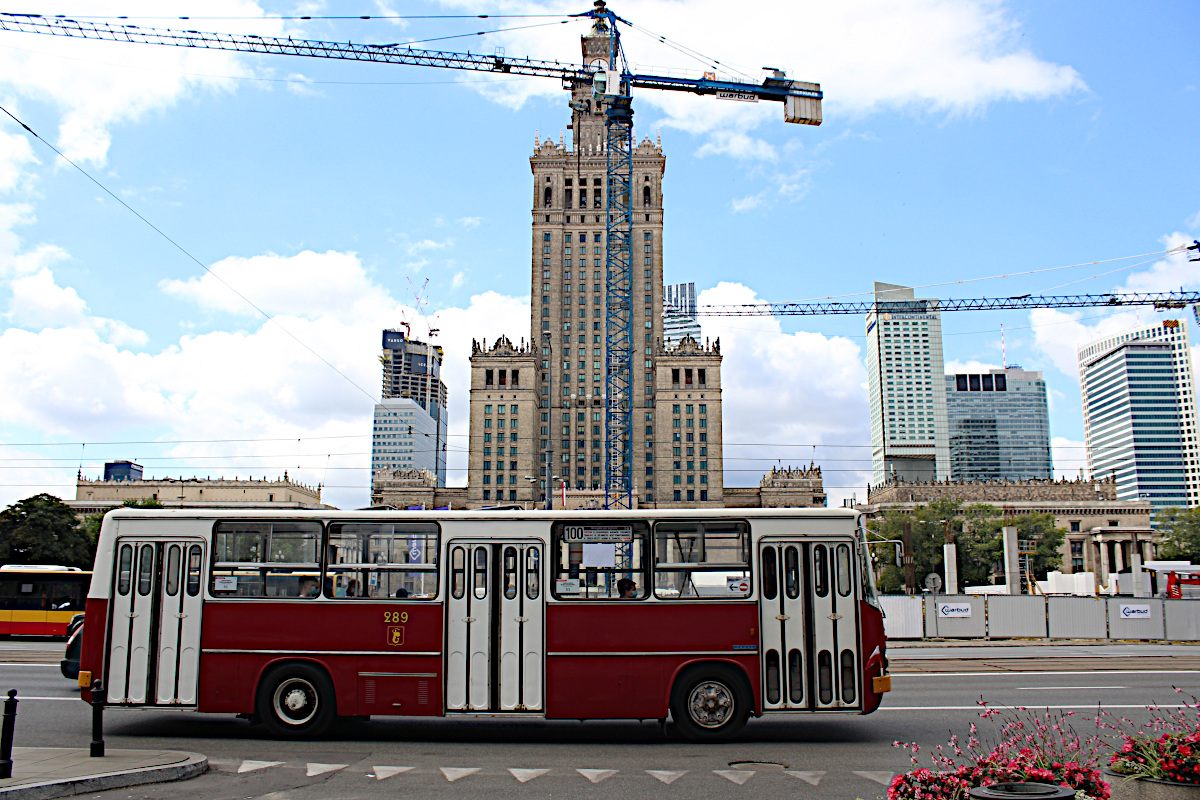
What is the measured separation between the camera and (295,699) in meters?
13.1

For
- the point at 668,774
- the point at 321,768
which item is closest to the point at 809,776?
the point at 668,774

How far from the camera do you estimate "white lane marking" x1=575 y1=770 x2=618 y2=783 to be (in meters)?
10.5

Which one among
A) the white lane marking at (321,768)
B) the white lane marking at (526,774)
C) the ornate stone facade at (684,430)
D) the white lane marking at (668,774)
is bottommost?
the white lane marking at (321,768)

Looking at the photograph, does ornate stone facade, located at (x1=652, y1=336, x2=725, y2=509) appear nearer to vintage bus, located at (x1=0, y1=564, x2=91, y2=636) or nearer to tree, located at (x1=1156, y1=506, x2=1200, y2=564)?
tree, located at (x1=1156, y1=506, x2=1200, y2=564)

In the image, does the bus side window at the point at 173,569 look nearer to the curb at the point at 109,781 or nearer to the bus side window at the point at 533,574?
the curb at the point at 109,781

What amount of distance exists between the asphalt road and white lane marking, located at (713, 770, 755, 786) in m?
0.02

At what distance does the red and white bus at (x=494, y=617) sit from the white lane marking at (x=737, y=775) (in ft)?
5.98

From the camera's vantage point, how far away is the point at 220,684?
43.1 ft

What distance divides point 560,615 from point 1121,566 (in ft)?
198

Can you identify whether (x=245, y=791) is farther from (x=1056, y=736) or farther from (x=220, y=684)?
(x=1056, y=736)

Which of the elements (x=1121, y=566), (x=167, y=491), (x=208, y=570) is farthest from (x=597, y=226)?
(x=208, y=570)

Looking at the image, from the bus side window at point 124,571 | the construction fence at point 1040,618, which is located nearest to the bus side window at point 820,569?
the bus side window at point 124,571

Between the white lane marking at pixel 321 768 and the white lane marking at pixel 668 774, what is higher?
the white lane marking at pixel 668 774

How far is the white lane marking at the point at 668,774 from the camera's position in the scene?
10.4 metres
